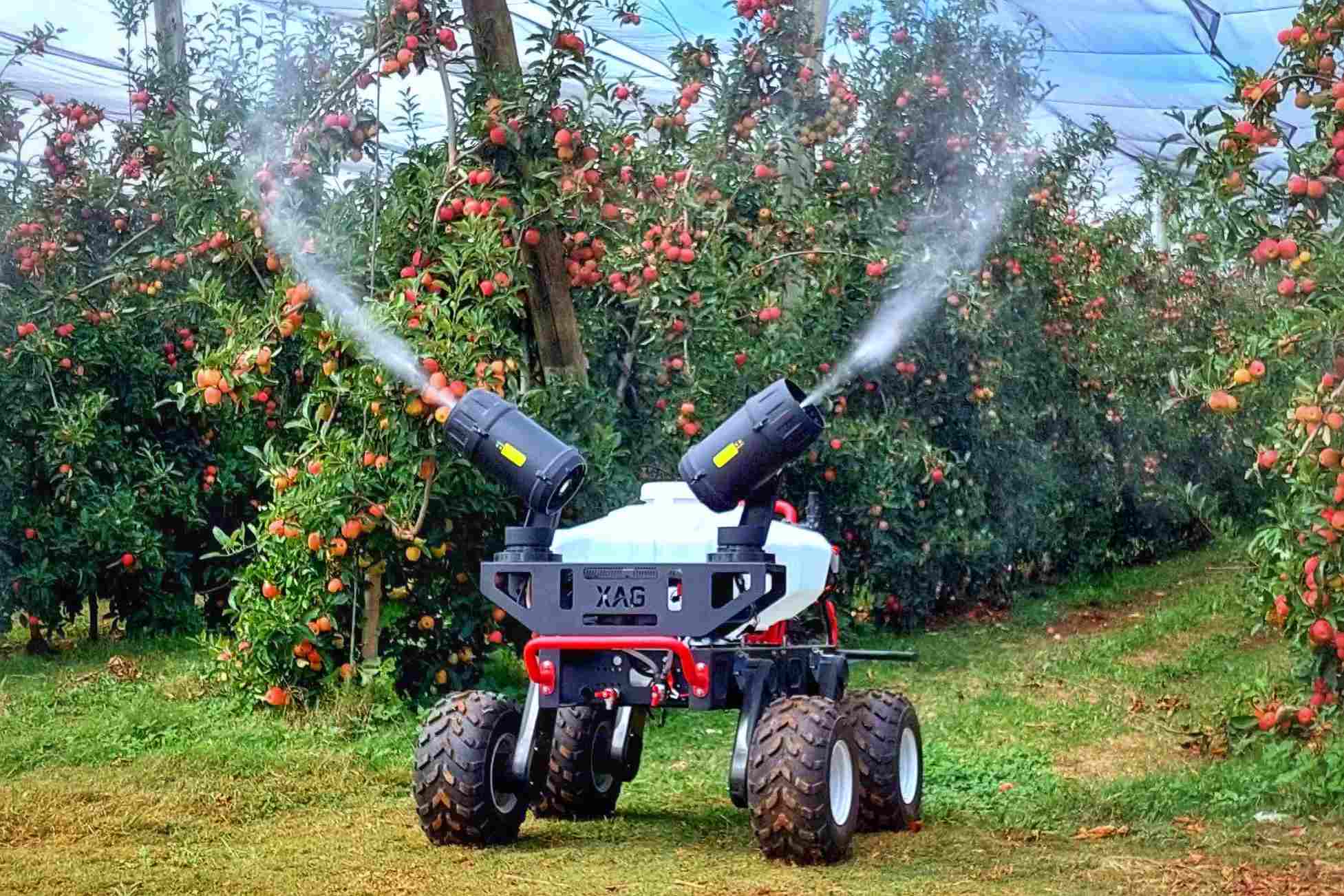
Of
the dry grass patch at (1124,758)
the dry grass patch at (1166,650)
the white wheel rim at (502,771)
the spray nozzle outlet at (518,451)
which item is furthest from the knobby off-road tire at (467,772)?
the dry grass patch at (1166,650)

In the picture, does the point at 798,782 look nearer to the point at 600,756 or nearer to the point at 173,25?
the point at 600,756

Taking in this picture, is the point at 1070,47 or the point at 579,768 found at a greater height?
the point at 1070,47

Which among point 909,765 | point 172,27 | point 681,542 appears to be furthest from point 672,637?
point 172,27

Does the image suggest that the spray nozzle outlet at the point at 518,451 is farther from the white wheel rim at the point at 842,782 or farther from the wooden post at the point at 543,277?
the wooden post at the point at 543,277

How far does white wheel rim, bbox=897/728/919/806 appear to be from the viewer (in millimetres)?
5434

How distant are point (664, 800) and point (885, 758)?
1019 millimetres

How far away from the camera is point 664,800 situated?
5.96 m

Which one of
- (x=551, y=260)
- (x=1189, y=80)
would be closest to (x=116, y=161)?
(x=551, y=260)

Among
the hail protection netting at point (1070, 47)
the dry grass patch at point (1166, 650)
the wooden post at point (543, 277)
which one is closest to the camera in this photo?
the wooden post at point (543, 277)

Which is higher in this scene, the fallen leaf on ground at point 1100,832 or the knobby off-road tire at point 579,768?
the knobby off-road tire at point 579,768

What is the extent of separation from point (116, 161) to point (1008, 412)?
569cm

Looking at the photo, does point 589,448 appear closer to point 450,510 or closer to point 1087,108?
point 450,510

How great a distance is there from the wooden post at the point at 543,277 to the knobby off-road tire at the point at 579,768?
91.1 inches

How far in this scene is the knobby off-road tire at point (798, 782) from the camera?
455 centimetres
